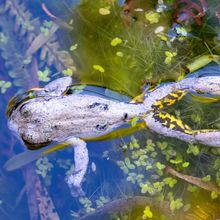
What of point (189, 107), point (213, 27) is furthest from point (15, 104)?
point (213, 27)

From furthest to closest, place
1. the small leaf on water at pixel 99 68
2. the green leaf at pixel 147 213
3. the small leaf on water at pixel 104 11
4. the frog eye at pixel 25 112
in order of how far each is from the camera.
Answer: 1. the small leaf on water at pixel 104 11
2. the small leaf on water at pixel 99 68
3. the green leaf at pixel 147 213
4. the frog eye at pixel 25 112

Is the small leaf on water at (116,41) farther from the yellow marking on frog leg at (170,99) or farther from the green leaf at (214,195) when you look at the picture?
the green leaf at (214,195)

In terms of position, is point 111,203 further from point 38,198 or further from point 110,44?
point 110,44

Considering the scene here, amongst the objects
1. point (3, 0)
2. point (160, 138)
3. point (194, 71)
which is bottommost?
point (160, 138)

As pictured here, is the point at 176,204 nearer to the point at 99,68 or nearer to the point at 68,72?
the point at 99,68

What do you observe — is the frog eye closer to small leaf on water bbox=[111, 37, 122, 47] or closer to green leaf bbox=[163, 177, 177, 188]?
small leaf on water bbox=[111, 37, 122, 47]

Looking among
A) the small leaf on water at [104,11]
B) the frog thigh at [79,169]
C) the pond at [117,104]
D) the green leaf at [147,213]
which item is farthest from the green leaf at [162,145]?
the small leaf on water at [104,11]

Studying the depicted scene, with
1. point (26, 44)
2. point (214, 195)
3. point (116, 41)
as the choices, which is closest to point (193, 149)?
point (214, 195)
